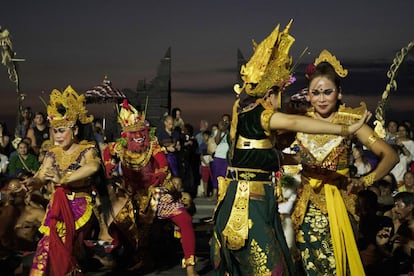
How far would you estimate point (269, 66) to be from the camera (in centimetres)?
486

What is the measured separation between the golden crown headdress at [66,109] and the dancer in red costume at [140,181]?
1523mm

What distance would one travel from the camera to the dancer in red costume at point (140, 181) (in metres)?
7.96

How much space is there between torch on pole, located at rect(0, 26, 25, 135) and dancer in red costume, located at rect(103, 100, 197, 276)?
15.4ft

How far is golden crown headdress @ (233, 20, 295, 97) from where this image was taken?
→ 4840mm

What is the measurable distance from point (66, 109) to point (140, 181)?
71.3 inches

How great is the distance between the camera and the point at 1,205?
806 centimetres

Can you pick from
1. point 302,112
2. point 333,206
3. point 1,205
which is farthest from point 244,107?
point 1,205

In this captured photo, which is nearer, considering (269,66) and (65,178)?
(269,66)

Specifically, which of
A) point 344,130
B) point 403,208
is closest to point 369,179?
point 344,130

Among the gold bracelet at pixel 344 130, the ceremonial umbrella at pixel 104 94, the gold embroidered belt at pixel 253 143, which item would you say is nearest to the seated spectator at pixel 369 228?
the gold embroidered belt at pixel 253 143

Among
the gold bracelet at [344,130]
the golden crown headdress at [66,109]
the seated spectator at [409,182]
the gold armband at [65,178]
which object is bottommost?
the seated spectator at [409,182]

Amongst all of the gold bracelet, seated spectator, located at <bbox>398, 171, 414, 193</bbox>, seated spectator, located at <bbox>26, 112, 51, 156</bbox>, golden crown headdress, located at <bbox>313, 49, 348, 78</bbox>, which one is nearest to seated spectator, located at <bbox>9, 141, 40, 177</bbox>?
seated spectator, located at <bbox>26, 112, 51, 156</bbox>

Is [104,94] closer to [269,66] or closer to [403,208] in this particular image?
[403,208]

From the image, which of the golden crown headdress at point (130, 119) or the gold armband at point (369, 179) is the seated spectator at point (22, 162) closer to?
the golden crown headdress at point (130, 119)
